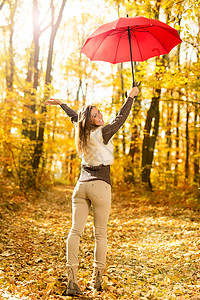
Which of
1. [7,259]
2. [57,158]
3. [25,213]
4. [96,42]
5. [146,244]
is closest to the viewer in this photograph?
[96,42]

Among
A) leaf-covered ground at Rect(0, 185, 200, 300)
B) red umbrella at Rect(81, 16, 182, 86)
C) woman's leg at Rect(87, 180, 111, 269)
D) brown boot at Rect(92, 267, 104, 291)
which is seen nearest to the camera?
woman's leg at Rect(87, 180, 111, 269)

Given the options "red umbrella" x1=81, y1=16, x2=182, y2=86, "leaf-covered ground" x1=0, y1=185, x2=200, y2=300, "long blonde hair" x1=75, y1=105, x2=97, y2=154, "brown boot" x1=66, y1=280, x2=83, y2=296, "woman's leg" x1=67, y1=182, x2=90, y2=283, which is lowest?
"leaf-covered ground" x1=0, y1=185, x2=200, y2=300

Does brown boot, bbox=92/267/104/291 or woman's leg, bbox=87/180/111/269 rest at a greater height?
woman's leg, bbox=87/180/111/269

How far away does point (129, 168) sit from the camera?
13.0 m

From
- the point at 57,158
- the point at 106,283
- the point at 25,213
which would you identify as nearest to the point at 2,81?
the point at 57,158

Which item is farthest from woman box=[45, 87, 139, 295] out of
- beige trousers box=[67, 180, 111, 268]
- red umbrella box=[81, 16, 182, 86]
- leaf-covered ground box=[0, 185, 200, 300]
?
red umbrella box=[81, 16, 182, 86]

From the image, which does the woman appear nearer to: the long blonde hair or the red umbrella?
the long blonde hair

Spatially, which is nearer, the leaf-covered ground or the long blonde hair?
the long blonde hair

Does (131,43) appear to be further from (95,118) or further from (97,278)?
(97,278)

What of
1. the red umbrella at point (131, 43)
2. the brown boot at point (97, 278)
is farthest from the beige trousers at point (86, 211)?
the red umbrella at point (131, 43)

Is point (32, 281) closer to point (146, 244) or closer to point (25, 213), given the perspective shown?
point (146, 244)

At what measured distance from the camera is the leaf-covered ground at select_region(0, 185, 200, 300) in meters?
3.34

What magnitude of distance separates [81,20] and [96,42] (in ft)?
56.8

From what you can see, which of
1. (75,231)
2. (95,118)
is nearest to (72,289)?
(75,231)
